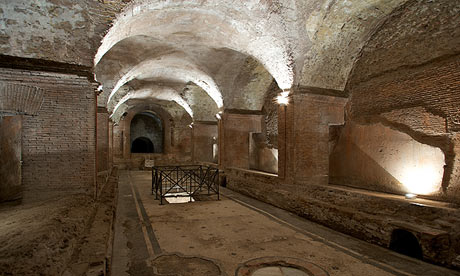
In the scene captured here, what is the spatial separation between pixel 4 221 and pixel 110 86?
8.36 m

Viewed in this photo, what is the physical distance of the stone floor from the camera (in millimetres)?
4484

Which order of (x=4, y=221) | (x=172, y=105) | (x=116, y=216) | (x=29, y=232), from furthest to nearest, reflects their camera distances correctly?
1. (x=172, y=105)
2. (x=116, y=216)
3. (x=4, y=221)
4. (x=29, y=232)

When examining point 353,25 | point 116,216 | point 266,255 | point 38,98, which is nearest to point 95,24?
point 38,98

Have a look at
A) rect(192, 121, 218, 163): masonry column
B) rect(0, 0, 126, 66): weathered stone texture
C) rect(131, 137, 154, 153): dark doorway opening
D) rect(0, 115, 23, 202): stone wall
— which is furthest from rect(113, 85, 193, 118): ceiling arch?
rect(0, 0, 126, 66): weathered stone texture

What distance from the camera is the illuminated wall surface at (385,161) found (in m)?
7.14

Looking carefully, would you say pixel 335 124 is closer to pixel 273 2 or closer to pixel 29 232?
pixel 273 2

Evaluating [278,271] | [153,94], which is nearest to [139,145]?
[153,94]

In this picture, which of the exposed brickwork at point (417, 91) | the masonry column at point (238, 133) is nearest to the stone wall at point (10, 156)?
the masonry column at point (238, 133)

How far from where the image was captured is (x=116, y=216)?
775cm

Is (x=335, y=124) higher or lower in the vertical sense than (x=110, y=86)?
lower

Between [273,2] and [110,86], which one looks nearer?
[273,2]

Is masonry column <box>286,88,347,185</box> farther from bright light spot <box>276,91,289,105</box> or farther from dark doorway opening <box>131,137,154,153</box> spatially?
dark doorway opening <box>131,137,154,153</box>

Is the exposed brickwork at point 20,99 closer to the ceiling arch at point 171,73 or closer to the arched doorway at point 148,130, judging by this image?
the ceiling arch at point 171,73

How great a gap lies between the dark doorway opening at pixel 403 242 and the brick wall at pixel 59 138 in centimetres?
670
